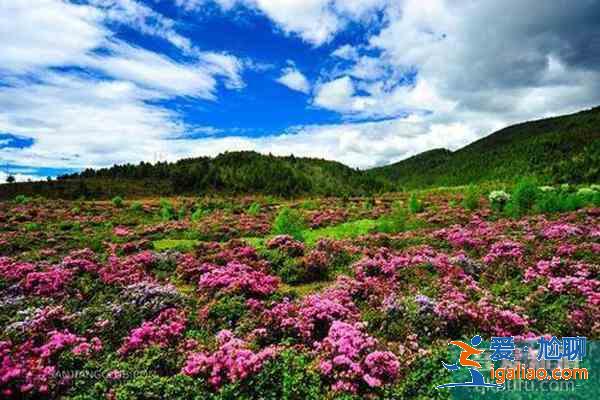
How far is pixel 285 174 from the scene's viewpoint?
458 ft

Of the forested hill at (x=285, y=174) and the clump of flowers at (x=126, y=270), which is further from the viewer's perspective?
the forested hill at (x=285, y=174)

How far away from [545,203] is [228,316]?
21490 millimetres

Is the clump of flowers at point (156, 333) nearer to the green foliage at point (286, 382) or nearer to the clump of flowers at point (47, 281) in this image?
the green foliage at point (286, 382)

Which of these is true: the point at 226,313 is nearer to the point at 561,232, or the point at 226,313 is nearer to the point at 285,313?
the point at 285,313

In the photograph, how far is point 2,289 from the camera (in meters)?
12.2

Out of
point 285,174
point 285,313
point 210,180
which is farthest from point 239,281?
point 285,174

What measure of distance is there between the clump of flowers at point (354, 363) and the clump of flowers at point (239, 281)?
3.56 meters

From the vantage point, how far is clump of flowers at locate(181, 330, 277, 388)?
640 centimetres

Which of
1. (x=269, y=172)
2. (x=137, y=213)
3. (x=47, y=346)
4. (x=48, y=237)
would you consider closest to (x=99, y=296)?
(x=47, y=346)

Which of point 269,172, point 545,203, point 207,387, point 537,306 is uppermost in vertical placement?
point 269,172

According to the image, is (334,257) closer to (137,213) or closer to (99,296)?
(99,296)

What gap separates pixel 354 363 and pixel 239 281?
5017 mm

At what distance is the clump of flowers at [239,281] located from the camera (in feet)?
34.3

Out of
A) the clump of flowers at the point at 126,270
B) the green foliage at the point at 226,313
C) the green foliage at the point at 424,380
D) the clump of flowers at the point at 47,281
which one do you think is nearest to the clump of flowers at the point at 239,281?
the green foliage at the point at 226,313
